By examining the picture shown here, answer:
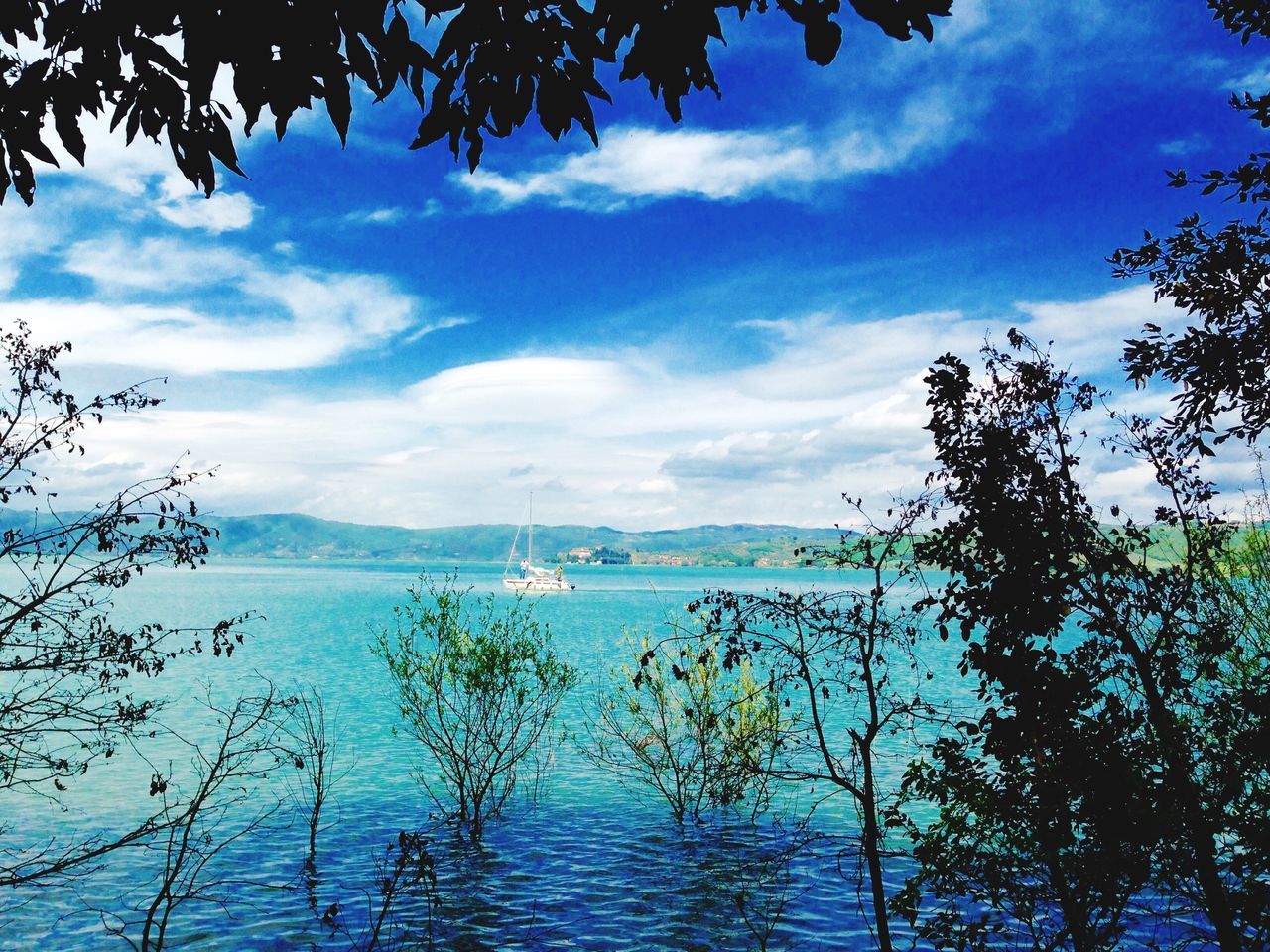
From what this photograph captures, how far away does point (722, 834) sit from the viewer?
21188 mm

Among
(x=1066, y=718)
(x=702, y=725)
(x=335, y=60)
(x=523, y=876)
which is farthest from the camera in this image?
(x=702, y=725)

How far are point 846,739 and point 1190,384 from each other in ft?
91.7

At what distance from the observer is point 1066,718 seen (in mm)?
7543

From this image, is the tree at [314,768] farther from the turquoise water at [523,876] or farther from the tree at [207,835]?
the tree at [207,835]

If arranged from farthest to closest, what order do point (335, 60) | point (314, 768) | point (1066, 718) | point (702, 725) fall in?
point (314, 768), point (702, 725), point (1066, 718), point (335, 60)

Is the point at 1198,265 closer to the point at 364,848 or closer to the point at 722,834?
the point at 722,834

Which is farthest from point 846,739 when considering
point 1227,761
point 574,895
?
point 1227,761

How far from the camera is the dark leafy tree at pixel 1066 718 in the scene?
279 inches

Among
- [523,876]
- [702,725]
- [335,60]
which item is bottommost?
[523,876]

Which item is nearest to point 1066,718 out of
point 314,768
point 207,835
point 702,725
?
point 207,835

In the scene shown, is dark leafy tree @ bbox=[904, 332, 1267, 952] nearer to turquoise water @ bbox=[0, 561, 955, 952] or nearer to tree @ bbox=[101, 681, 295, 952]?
turquoise water @ bbox=[0, 561, 955, 952]

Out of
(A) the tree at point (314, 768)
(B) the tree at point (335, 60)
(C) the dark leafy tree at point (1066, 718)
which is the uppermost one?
(B) the tree at point (335, 60)

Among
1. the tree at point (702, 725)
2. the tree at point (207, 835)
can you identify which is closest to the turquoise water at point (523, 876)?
the tree at point (207, 835)

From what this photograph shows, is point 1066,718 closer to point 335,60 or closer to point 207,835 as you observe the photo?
point 335,60
